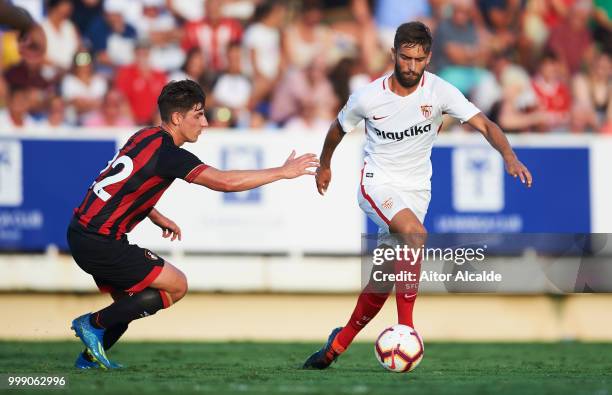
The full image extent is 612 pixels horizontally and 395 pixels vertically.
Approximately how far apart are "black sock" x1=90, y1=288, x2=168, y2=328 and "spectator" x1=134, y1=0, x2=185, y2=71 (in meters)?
6.55

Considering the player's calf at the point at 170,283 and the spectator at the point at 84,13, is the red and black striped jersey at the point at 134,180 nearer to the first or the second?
the player's calf at the point at 170,283

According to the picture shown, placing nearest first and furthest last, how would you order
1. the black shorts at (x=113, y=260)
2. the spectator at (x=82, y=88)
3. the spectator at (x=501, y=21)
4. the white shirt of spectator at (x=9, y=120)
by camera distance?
the black shorts at (x=113, y=260) → the white shirt of spectator at (x=9, y=120) → the spectator at (x=82, y=88) → the spectator at (x=501, y=21)

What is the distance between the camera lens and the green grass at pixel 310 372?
7.11 m

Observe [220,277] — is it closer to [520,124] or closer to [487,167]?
[487,167]

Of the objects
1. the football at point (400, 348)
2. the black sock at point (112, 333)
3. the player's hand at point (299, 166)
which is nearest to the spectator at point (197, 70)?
the black sock at point (112, 333)

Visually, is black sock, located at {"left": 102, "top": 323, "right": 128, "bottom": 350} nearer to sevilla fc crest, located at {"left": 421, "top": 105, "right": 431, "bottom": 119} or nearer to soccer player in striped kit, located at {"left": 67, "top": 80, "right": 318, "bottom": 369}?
soccer player in striped kit, located at {"left": 67, "top": 80, "right": 318, "bottom": 369}

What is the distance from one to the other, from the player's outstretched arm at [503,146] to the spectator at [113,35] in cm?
732

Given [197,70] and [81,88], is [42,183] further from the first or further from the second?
[197,70]

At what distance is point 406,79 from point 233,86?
599cm

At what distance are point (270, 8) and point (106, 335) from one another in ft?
25.2

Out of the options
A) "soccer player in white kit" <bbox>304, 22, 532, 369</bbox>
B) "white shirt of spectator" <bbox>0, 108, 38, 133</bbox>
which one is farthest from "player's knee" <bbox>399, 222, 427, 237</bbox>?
"white shirt of spectator" <bbox>0, 108, 38, 133</bbox>

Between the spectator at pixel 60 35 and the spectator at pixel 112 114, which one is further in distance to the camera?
the spectator at pixel 60 35

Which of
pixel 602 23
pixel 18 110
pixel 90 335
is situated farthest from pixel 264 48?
pixel 90 335

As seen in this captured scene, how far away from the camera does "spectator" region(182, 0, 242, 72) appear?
14.8 metres
